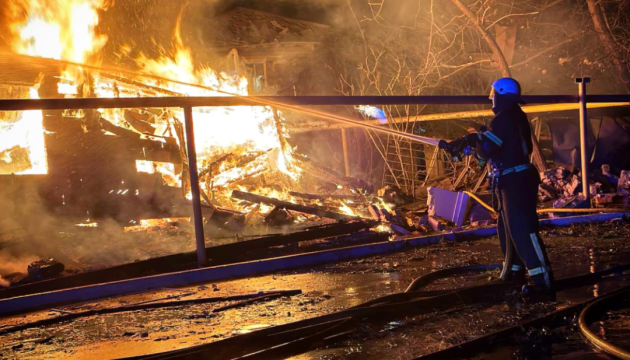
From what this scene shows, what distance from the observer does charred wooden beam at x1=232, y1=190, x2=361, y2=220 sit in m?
8.91

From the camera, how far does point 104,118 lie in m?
9.46

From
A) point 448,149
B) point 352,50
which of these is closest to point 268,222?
point 448,149

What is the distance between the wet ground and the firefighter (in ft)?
1.30

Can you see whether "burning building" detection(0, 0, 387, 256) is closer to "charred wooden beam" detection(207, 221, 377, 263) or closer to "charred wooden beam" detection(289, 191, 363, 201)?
"charred wooden beam" detection(289, 191, 363, 201)

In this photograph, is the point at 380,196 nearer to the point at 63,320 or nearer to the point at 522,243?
the point at 522,243

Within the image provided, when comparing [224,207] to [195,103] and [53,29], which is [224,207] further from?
[195,103]

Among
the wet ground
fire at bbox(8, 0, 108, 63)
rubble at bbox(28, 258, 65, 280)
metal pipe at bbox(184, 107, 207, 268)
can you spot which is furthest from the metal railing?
fire at bbox(8, 0, 108, 63)

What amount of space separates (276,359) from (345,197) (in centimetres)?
758

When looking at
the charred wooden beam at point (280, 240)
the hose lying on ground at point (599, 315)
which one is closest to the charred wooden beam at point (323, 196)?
the charred wooden beam at point (280, 240)

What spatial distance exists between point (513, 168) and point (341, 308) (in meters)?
1.61

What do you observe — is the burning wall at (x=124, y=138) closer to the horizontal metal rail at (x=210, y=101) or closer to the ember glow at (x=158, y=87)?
the ember glow at (x=158, y=87)

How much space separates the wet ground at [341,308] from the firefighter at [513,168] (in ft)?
1.30

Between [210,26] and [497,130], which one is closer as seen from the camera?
[497,130]

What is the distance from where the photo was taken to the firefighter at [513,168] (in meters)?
4.20
